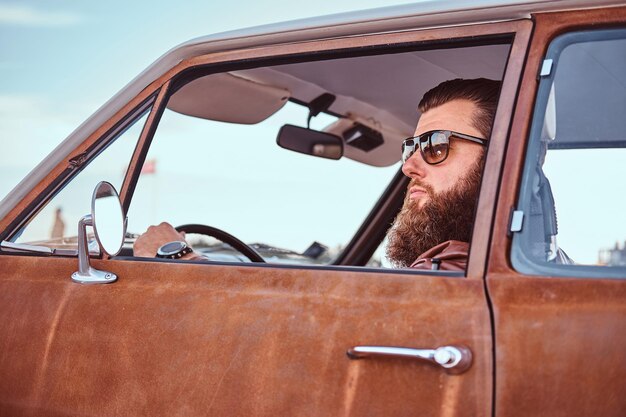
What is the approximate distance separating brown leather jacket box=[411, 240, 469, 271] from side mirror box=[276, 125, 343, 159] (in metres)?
1.63

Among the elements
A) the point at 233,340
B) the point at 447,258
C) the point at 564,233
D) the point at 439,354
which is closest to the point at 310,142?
Result: the point at 447,258

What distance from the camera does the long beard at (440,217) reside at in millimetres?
2590

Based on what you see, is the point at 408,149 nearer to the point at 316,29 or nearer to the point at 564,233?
the point at 316,29

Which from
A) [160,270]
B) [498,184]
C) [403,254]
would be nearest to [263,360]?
[160,270]

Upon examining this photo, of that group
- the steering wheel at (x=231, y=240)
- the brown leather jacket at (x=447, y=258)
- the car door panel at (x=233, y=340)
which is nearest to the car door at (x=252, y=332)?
the car door panel at (x=233, y=340)

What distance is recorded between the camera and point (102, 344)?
84.7 inches

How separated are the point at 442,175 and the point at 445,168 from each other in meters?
0.03

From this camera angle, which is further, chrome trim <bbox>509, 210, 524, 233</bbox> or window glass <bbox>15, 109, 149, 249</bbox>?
window glass <bbox>15, 109, 149, 249</bbox>

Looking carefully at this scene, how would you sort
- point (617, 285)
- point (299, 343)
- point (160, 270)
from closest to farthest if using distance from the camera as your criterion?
point (617, 285) → point (299, 343) → point (160, 270)

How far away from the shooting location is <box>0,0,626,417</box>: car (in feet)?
5.57

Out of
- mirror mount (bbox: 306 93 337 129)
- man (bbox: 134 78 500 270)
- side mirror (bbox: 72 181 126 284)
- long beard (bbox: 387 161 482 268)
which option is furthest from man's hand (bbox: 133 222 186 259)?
mirror mount (bbox: 306 93 337 129)

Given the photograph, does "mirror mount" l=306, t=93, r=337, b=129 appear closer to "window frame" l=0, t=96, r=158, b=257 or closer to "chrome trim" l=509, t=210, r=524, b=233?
"window frame" l=0, t=96, r=158, b=257

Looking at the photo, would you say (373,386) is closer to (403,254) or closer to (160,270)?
(160,270)

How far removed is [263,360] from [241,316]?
14 centimetres
